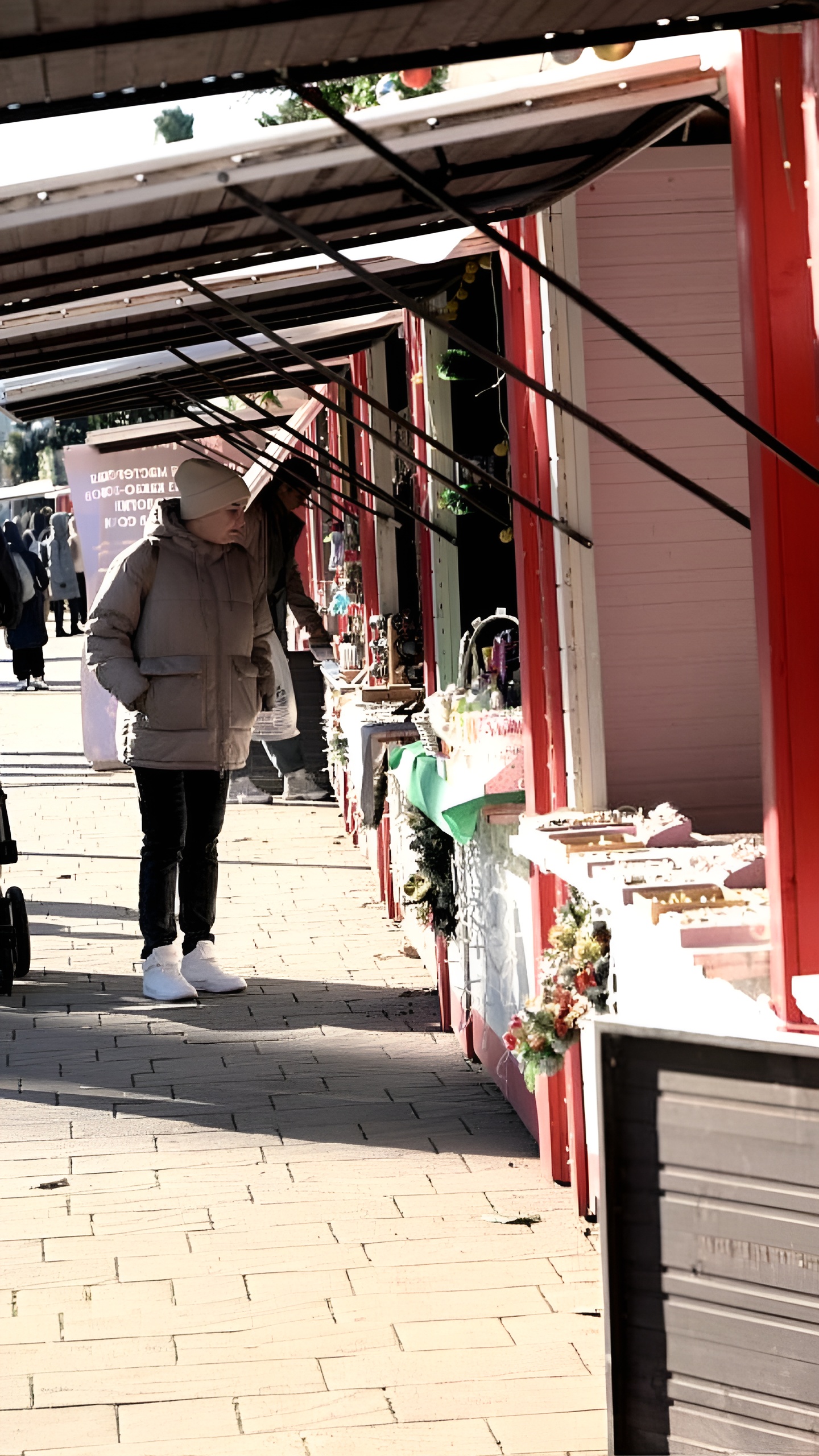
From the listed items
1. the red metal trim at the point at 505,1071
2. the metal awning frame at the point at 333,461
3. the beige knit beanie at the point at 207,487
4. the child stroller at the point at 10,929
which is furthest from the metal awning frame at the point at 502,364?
the child stroller at the point at 10,929

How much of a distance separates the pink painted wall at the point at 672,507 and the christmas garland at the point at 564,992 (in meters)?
0.57

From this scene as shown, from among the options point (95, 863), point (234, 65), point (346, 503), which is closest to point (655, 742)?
point (234, 65)

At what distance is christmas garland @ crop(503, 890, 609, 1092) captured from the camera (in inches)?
172

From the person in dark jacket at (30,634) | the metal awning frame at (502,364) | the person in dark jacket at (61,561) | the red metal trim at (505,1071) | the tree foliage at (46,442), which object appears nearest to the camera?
the metal awning frame at (502,364)

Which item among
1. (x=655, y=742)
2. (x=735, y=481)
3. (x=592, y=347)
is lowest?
(x=655, y=742)

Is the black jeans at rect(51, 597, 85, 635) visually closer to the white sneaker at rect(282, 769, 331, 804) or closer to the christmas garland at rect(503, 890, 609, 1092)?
the white sneaker at rect(282, 769, 331, 804)

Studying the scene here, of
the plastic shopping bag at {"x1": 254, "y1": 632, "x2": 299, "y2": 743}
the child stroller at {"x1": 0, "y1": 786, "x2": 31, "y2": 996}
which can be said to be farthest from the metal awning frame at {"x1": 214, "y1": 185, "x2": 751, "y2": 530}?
the plastic shopping bag at {"x1": 254, "y1": 632, "x2": 299, "y2": 743}

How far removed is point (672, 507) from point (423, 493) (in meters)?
3.37

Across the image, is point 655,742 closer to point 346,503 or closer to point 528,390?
point 528,390

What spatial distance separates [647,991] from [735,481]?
1725mm

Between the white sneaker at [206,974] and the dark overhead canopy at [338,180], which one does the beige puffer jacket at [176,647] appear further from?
the dark overhead canopy at [338,180]

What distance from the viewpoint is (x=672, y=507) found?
4957mm

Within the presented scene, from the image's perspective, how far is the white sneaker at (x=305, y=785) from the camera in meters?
13.6

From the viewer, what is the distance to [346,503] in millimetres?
13812
